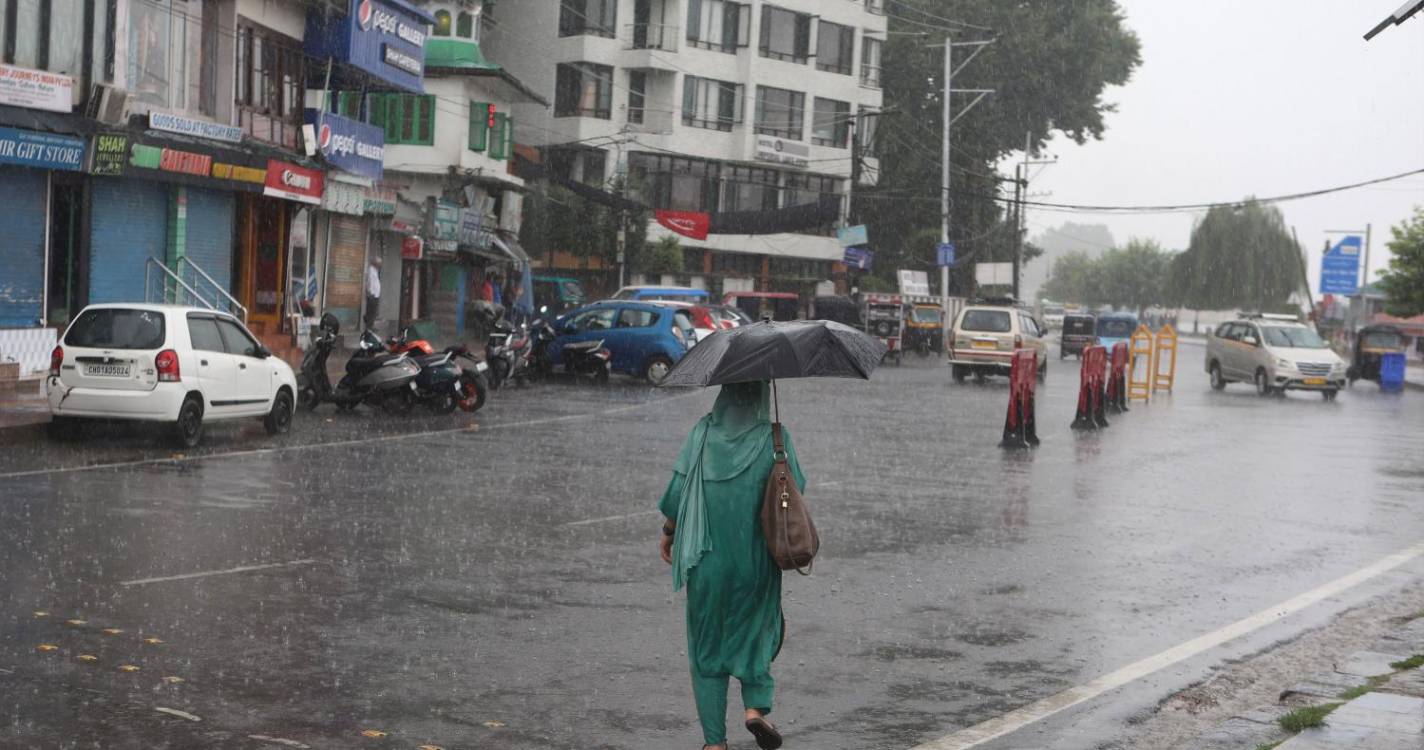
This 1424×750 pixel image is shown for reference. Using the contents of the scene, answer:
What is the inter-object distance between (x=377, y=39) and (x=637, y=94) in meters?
30.1

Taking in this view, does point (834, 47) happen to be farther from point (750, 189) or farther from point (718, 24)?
point (750, 189)

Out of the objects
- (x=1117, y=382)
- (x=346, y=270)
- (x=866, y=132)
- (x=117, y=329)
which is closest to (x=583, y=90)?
(x=866, y=132)

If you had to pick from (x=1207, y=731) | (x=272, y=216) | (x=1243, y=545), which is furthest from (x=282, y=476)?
(x=272, y=216)

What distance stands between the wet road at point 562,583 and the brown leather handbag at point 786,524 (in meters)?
1.00

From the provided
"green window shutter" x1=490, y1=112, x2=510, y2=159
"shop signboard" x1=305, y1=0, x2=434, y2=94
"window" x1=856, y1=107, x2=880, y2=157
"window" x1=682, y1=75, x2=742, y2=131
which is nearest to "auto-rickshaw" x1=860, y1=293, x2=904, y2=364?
"green window shutter" x1=490, y1=112, x2=510, y2=159

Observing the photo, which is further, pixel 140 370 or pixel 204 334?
pixel 204 334

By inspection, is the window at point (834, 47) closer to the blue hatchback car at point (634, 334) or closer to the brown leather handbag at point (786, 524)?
the blue hatchback car at point (634, 334)

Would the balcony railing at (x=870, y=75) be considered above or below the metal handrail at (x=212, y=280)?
above

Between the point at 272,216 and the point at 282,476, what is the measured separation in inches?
722

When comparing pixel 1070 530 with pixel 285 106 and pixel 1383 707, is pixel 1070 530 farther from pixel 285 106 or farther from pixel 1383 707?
pixel 285 106

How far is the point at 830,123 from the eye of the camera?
222ft

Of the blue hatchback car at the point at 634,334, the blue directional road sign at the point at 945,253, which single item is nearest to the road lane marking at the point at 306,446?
the blue hatchback car at the point at 634,334

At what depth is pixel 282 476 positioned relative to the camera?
14125mm

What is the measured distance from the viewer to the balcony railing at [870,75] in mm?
69812
